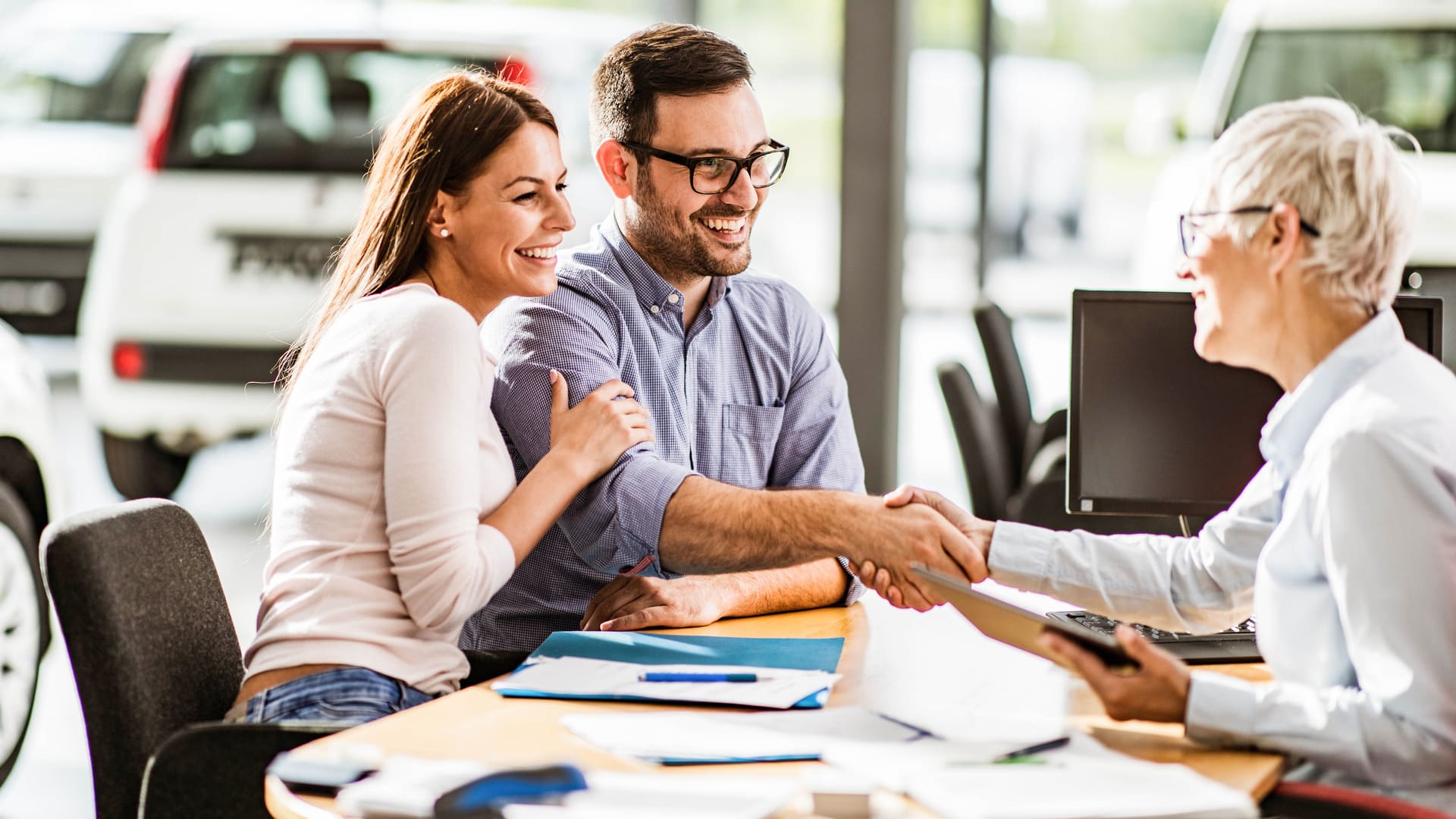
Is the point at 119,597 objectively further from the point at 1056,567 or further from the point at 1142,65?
the point at 1142,65

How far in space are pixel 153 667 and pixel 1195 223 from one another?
4.38 feet

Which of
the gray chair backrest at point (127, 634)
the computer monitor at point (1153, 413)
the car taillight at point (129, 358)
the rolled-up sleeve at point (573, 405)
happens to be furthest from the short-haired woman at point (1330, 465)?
the car taillight at point (129, 358)

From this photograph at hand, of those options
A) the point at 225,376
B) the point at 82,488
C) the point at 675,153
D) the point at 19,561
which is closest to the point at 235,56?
the point at 225,376

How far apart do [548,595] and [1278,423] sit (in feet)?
3.75

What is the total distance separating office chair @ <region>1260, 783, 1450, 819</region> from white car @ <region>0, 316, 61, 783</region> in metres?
2.77

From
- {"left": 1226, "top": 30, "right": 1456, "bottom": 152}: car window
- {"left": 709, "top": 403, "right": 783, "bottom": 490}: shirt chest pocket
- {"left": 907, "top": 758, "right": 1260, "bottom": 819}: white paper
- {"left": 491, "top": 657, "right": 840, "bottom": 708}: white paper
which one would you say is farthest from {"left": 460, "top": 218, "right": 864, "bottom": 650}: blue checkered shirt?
{"left": 1226, "top": 30, "right": 1456, "bottom": 152}: car window

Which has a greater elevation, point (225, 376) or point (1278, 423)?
point (1278, 423)

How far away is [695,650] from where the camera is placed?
1930 millimetres

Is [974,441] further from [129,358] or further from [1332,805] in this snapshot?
[129,358]

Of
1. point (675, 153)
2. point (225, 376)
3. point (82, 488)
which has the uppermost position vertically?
point (675, 153)

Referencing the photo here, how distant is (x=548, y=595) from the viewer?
239 cm

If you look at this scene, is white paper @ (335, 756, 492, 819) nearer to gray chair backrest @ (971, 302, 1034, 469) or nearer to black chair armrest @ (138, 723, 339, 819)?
black chair armrest @ (138, 723, 339, 819)

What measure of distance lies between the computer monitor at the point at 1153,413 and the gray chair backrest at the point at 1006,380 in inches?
82.8

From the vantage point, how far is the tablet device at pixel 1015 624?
1.53 metres
